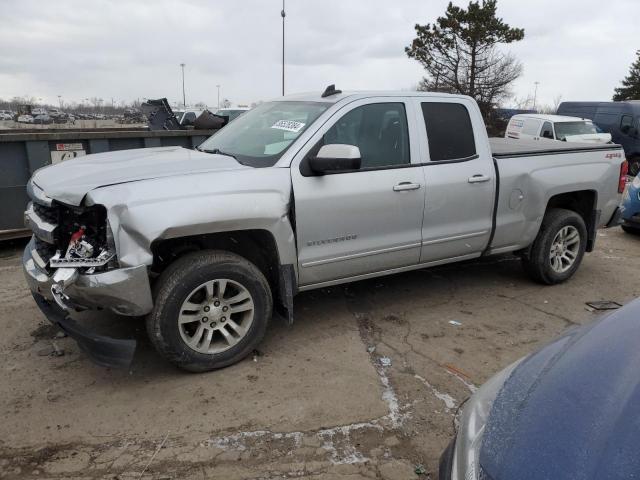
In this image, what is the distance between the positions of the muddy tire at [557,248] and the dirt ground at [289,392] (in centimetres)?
32

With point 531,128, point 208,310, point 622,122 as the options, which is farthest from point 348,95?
point 622,122

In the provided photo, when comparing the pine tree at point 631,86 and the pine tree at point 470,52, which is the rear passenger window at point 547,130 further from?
the pine tree at point 631,86

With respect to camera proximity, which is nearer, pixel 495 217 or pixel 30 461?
pixel 30 461

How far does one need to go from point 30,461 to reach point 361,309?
2.82 m

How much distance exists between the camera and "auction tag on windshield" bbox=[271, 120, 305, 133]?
13.2ft

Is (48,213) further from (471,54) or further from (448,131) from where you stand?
(471,54)

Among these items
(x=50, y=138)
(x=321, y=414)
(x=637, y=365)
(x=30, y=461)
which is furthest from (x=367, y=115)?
(x=50, y=138)

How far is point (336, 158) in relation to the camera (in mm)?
3670

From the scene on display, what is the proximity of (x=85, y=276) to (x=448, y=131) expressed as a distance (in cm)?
305

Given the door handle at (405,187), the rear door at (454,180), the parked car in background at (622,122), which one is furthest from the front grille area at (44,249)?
the parked car in background at (622,122)

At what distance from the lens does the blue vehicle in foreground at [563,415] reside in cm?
154

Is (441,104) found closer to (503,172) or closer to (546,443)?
(503,172)

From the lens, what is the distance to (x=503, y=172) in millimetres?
4781

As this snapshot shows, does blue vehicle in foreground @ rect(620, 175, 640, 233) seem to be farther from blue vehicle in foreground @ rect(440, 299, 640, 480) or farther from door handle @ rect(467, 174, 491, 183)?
blue vehicle in foreground @ rect(440, 299, 640, 480)
